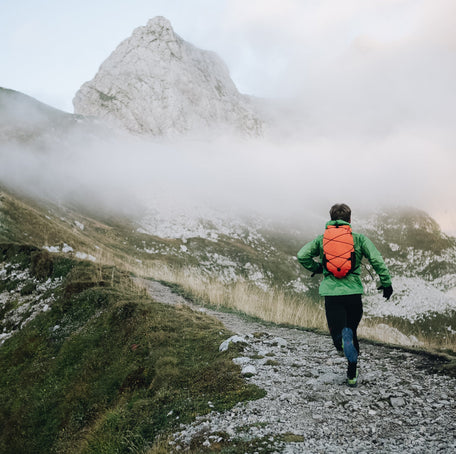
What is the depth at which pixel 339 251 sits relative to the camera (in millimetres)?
6906

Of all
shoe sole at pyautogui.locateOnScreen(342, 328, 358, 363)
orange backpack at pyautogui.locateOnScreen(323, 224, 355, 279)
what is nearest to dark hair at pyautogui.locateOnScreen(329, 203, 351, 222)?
orange backpack at pyautogui.locateOnScreen(323, 224, 355, 279)

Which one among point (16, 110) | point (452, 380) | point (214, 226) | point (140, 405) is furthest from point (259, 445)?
point (16, 110)

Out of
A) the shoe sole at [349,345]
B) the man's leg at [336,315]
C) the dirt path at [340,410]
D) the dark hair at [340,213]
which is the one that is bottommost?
the dirt path at [340,410]

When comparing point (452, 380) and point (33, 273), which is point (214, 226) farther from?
point (452, 380)

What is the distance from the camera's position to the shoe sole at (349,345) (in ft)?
22.1

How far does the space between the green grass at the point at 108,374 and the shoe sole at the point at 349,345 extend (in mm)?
1935

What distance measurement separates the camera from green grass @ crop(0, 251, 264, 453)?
714cm

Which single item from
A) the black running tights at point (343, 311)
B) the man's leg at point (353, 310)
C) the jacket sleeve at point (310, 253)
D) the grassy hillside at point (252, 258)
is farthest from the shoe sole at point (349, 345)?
the grassy hillside at point (252, 258)

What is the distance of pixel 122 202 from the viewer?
4286 inches

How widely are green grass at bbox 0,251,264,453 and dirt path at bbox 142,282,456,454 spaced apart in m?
0.55

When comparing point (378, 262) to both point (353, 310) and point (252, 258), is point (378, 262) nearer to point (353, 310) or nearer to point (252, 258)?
point (353, 310)

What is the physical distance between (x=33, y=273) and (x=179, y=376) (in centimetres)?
1241

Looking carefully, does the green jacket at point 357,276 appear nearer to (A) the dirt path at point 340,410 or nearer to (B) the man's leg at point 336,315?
(B) the man's leg at point 336,315

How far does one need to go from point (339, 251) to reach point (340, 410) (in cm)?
292
